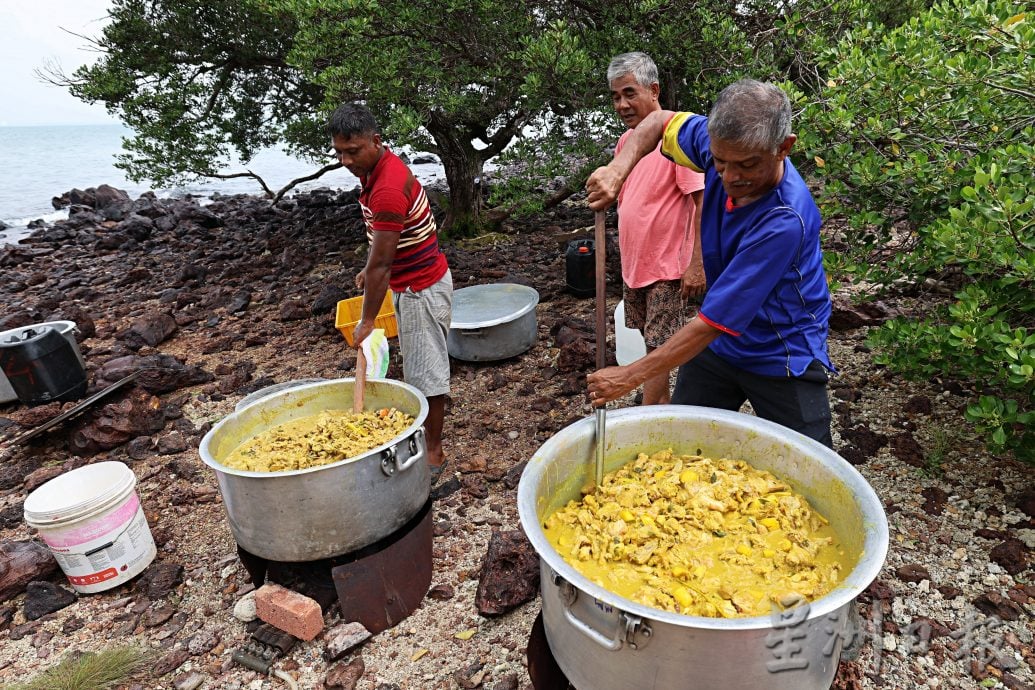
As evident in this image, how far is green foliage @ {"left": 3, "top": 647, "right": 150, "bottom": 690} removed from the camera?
2.70 m

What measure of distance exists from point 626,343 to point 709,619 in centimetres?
334

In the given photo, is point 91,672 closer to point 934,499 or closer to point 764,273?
point 764,273

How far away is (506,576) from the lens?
2980mm

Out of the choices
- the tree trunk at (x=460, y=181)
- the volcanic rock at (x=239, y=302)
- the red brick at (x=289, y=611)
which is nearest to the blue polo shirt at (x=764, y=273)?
the red brick at (x=289, y=611)

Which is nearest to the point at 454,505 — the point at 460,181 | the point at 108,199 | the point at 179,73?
the point at 460,181

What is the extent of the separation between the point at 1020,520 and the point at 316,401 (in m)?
3.89

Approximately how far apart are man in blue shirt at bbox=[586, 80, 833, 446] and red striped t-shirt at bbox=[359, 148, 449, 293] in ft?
4.12

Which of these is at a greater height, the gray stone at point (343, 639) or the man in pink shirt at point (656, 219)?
the man in pink shirt at point (656, 219)

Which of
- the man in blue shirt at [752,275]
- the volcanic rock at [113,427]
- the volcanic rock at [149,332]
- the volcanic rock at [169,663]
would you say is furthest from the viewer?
the volcanic rock at [149,332]

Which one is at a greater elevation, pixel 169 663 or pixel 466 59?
pixel 466 59

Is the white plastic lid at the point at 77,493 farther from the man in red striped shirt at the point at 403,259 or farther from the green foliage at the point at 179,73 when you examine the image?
the green foliage at the point at 179,73

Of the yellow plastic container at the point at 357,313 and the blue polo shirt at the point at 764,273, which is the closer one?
the blue polo shirt at the point at 764,273

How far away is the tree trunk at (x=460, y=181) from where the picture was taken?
8.71 meters

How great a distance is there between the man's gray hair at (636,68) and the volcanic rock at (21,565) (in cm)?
433
